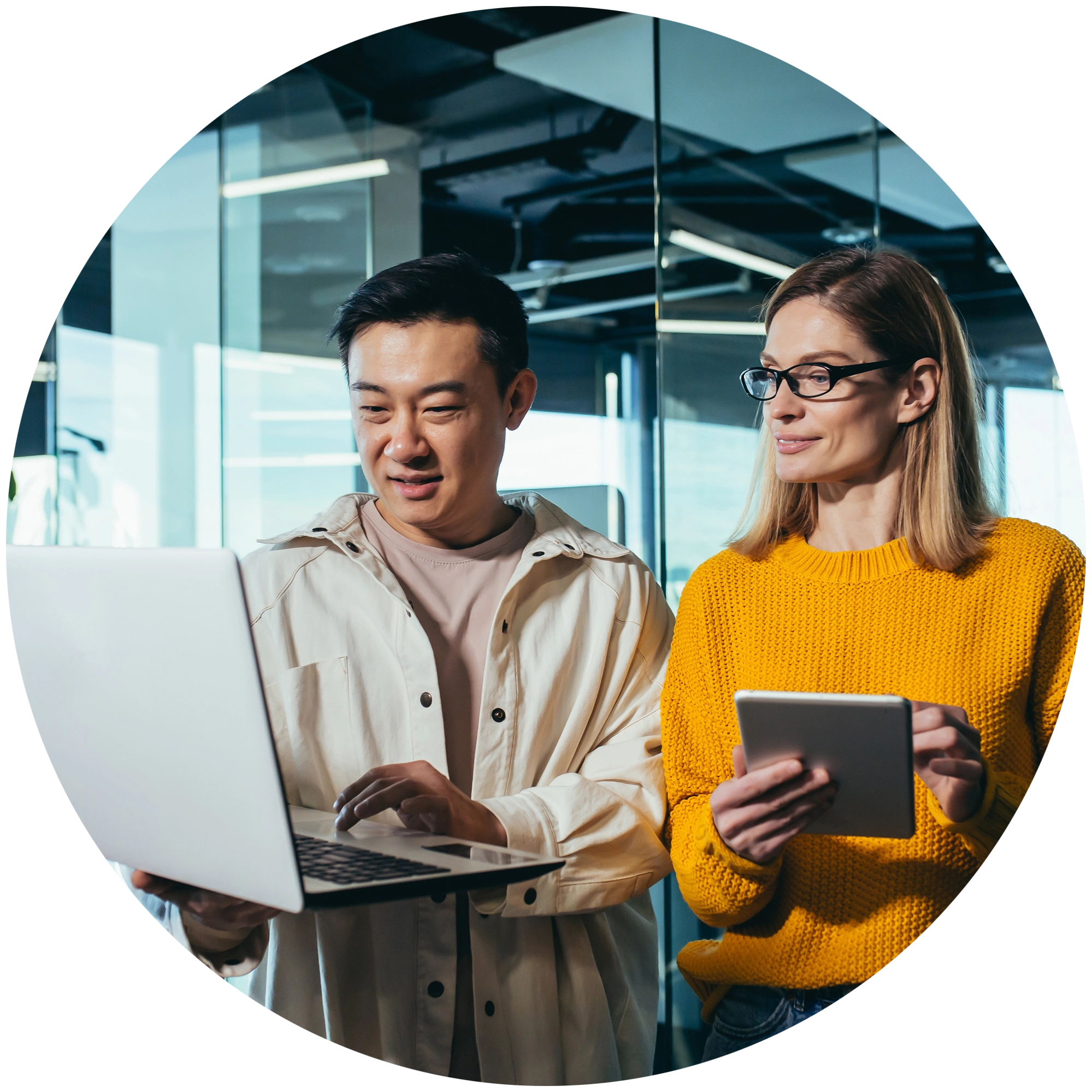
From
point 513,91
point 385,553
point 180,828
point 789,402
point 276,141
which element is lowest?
point 180,828

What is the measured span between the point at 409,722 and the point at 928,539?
68 centimetres

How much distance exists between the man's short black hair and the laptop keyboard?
2.16 ft

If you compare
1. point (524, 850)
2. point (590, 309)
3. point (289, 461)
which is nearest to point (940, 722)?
point (524, 850)

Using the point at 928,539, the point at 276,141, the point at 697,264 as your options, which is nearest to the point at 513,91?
the point at 276,141

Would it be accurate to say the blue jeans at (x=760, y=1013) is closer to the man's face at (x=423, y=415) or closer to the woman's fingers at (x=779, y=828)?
the woman's fingers at (x=779, y=828)

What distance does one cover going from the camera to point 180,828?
38.0 inches

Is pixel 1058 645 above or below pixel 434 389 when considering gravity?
below

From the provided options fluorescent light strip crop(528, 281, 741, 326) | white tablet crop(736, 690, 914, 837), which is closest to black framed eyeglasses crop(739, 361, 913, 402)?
white tablet crop(736, 690, 914, 837)

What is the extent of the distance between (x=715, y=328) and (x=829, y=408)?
1342 millimetres

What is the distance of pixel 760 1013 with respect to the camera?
123 cm

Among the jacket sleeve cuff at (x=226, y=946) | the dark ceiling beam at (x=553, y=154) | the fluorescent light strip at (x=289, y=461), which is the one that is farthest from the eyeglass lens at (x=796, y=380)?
the dark ceiling beam at (x=553, y=154)

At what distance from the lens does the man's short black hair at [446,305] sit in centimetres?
139

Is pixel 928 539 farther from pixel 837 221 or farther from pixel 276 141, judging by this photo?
pixel 276 141

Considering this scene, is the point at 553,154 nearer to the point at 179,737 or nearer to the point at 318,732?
the point at 318,732
